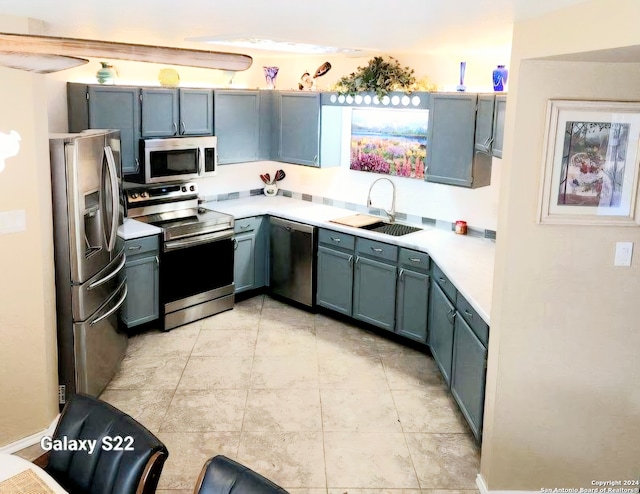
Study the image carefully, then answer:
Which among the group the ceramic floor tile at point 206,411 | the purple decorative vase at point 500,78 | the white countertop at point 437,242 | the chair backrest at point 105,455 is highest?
the purple decorative vase at point 500,78

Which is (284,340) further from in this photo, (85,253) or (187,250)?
(85,253)

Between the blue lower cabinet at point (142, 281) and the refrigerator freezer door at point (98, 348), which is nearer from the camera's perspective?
the refrigerator freezer door at point (98, 348)

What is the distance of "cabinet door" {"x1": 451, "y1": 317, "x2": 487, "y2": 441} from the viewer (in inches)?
141

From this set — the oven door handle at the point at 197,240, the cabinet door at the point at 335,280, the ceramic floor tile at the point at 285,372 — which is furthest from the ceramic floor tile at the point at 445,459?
the oven door handle at the point at 197,240

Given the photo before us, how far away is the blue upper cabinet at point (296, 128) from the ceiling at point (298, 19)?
1.73m

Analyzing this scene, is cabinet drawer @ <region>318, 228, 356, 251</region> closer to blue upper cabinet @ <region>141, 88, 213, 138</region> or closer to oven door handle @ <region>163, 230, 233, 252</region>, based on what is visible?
oven door handle @ <region>163, 230, 233, 252</region>

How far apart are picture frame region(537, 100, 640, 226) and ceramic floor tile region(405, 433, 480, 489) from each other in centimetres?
152

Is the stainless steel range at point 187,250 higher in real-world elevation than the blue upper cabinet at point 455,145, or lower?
lower

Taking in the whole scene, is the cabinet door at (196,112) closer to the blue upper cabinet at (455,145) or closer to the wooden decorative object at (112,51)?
the blue upper cabinet at (455,145)

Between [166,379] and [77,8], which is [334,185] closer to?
[166,379]

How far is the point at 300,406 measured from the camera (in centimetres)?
429

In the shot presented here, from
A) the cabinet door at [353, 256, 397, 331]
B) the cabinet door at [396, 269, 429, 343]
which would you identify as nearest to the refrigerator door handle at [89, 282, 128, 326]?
the cabinet door at [353, 256, 397, 331]

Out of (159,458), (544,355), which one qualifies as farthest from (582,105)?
(159,458)

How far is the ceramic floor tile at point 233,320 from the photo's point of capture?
222 inches
